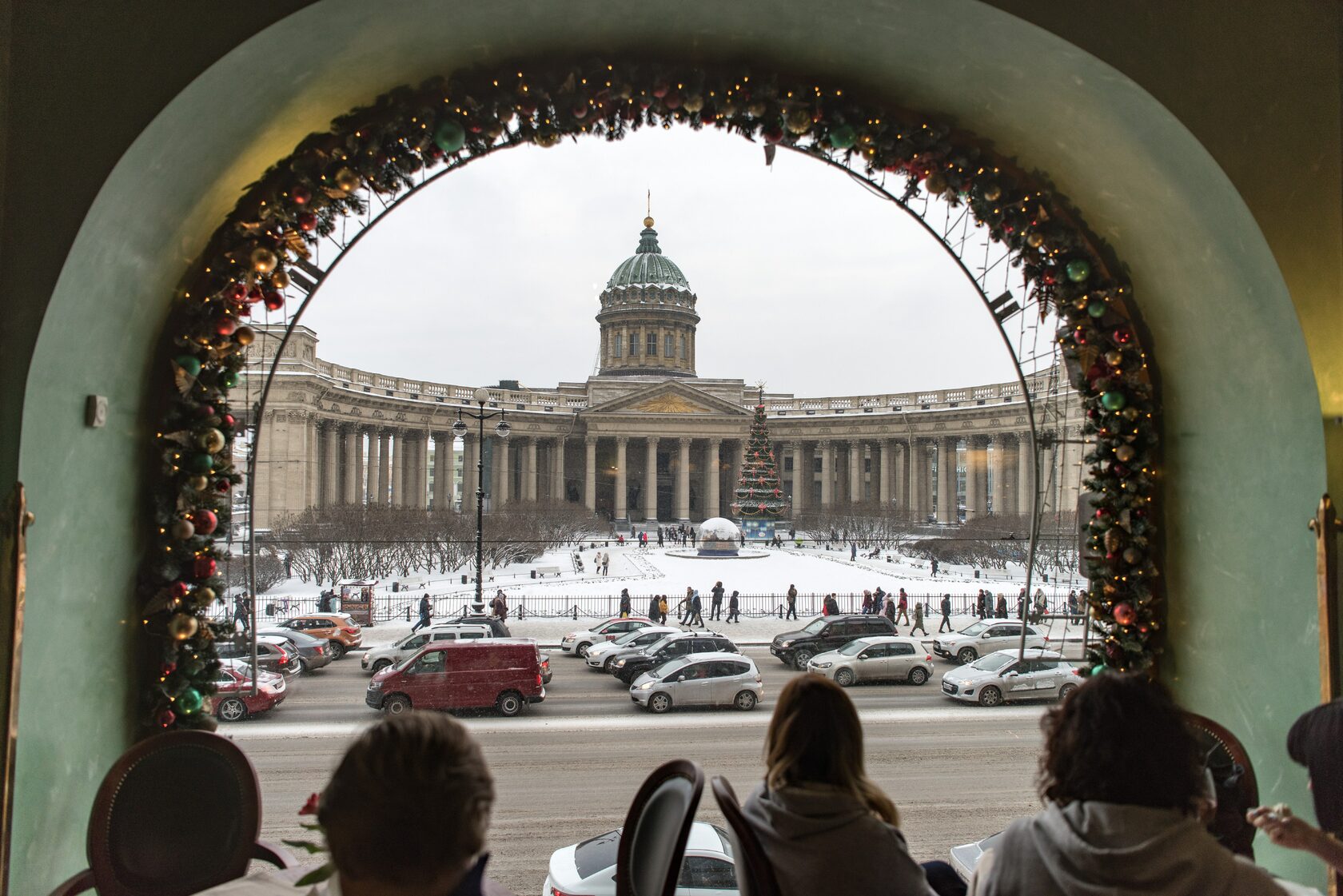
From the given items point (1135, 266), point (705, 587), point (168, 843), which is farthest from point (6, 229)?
point (705, 587)

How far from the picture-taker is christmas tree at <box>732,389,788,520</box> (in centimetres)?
4388

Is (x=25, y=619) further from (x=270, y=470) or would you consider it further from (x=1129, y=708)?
(x=270, y=470)

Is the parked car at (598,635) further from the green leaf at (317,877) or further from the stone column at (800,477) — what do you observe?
the stone column at (800,477)

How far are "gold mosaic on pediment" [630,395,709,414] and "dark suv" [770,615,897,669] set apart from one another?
151 feet

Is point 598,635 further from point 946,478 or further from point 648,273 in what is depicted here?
point 648,273

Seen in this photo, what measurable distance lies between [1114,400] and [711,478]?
5893cm

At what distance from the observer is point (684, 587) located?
26453 millimetres

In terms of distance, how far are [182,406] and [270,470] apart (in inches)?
1394

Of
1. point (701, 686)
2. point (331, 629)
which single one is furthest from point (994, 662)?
point (331, 629)

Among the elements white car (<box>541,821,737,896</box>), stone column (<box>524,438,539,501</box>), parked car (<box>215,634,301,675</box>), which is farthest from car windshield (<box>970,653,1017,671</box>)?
stone column (<box>524,438,539,501</box>)

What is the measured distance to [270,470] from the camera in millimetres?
37062

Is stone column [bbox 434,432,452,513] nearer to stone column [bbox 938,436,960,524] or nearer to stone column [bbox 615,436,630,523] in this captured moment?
stone column [bbox 615,436,630,523]

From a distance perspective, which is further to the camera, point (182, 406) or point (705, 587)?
point (705, 587)

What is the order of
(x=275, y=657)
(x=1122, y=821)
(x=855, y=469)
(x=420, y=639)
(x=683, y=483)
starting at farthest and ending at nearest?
(x=855, y=469) → (x=683, y=483) → (x=420, y=639) → (x=275, y=657) → (x=1122, y=821)
